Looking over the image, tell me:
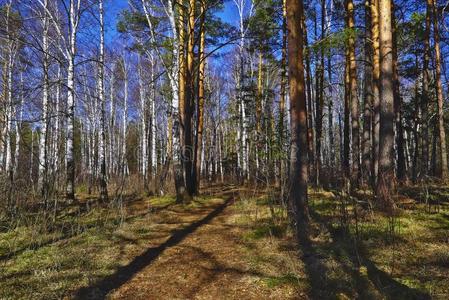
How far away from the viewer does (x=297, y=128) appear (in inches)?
237

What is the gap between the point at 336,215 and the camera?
21.9 feet

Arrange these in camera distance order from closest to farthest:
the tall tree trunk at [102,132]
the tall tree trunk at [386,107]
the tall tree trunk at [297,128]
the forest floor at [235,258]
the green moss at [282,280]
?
the forest floor at [235,258], the green moss at [282,280], the tall tree trunk at [297,128], the tall tree trunk at [386,107], the tall tree trunk at [102,132]

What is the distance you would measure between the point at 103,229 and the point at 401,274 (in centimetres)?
521

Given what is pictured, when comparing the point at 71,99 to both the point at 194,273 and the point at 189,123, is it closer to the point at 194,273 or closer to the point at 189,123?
the point at 189,123

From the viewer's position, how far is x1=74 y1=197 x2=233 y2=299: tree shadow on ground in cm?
407

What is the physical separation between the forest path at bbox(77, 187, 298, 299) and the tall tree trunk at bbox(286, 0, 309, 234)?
3.59 feet

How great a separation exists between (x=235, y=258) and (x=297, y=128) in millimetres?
2375

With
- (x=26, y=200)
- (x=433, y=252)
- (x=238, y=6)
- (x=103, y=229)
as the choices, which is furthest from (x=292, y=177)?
(x=238, y=6)

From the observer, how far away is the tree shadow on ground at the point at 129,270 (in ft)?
13.4

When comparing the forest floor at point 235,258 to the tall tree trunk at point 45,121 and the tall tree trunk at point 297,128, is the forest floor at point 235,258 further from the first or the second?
the tall tree trunk at point 45,121

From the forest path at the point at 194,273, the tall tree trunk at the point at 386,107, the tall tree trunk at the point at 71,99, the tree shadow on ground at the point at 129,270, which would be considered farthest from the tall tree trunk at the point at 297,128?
the tall tree trunk at the point at 71,99

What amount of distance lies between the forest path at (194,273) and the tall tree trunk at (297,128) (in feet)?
3.59

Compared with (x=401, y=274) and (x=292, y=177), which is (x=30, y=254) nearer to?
(x=292, y=177)

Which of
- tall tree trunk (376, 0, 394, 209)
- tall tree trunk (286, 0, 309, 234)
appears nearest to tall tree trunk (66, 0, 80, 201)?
tall tree trunk (286, 0, 309, 234)
